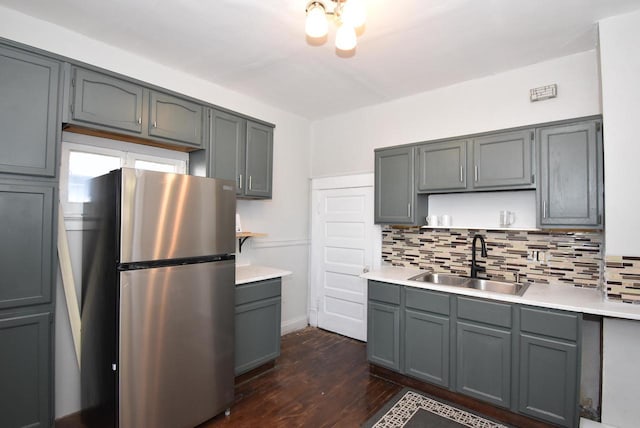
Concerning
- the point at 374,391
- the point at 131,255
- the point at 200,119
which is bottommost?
the point at 374,391

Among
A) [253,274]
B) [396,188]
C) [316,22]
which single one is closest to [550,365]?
[396,188]

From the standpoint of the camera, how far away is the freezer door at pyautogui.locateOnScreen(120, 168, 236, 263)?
6.22 ft

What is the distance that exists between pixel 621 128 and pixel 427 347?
205 cm

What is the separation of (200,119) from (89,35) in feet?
3.05

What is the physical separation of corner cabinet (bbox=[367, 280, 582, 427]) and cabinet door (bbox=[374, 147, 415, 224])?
0.72 m

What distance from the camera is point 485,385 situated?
7.97 feet

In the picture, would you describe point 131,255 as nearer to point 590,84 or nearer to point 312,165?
point 312,165

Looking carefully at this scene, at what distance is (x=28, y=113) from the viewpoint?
1.99 meters

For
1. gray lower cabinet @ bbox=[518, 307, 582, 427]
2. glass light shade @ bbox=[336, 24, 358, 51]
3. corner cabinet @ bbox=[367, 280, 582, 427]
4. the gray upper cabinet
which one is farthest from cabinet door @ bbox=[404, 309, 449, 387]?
glass light shade @ bbox=[336, 24, 358, 51]

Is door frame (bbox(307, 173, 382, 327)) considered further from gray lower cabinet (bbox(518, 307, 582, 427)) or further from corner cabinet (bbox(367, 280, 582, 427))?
gray lower cabinet (bbox(518, 307, 582, 427))

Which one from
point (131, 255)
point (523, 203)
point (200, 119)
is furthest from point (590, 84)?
point (131, 255)

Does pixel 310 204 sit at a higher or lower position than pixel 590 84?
lower

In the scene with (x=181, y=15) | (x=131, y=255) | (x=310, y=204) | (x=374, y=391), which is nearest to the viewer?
(x=131, y=255)

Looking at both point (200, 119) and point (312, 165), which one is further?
point (312, 165)
